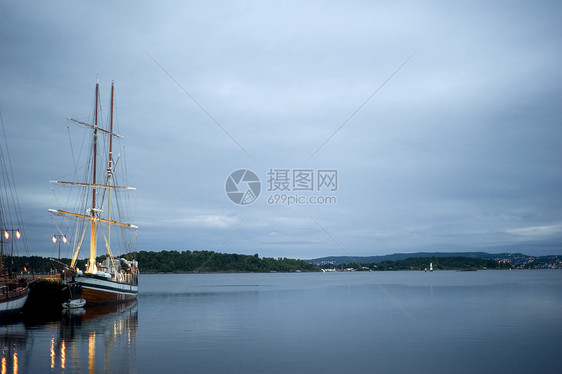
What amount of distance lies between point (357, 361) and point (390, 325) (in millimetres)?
18166

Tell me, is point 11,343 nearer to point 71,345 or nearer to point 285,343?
point 71,345

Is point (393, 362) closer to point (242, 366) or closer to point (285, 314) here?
point (242, 366)

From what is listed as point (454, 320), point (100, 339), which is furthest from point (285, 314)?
point (100, 339)

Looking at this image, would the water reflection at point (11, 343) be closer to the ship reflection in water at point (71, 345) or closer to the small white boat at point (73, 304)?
the ship reflection in water at point (71, 345)

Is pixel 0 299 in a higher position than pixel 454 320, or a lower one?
higher

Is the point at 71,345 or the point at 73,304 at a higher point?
the point at 71,345

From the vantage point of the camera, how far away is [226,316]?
52688 millimetres

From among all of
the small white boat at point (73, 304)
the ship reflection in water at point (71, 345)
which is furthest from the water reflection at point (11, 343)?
the small white boat at point (73, 304)

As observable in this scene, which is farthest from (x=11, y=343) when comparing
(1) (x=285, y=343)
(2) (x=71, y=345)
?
(1) (x=285, y=343)

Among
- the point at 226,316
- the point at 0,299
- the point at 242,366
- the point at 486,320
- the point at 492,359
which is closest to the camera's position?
the point at 242,366

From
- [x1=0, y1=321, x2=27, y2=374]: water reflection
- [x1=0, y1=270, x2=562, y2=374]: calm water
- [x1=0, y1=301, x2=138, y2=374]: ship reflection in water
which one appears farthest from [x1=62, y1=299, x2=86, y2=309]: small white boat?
[x1=0, y1=321, x2=27, y2=374]: water reflection

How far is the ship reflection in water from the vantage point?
24.6m

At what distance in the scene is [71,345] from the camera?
1205 inches

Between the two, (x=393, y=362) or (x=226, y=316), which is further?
(x=226, y=316)
